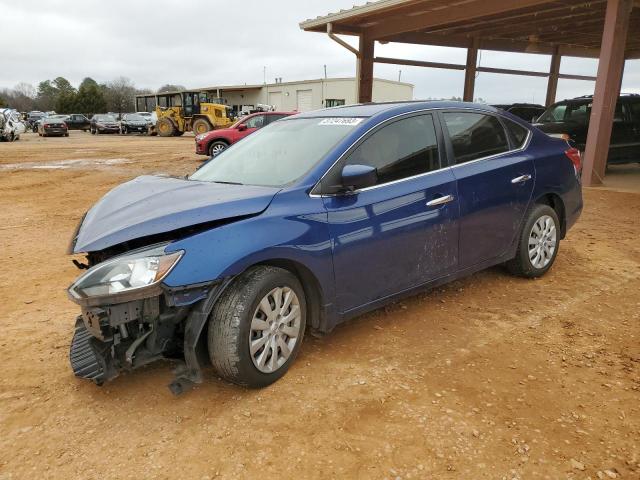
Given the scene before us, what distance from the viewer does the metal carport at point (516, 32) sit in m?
8.86

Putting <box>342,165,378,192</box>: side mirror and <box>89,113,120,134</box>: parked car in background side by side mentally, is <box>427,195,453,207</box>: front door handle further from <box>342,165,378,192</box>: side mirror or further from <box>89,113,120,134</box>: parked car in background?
<box>89,113,120,134</box>: parked car in background

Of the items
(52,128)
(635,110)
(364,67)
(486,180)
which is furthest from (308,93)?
(486,180)

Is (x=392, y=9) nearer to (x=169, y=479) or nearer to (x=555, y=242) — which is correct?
(x=555, y=242)

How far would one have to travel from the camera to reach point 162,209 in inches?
111

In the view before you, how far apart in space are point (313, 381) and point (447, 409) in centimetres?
77

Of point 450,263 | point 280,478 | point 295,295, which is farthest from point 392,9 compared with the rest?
point 280,478

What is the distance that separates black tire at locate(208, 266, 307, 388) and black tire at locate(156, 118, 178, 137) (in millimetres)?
30285

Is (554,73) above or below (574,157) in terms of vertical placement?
above

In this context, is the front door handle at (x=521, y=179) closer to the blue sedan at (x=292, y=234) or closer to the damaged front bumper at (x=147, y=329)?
the blue sedan at (x=292, y=234)

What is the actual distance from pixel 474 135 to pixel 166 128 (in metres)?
30.0

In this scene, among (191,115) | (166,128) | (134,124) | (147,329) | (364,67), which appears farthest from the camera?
(134,124)

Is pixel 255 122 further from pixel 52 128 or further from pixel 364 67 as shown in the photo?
pixel 52 128

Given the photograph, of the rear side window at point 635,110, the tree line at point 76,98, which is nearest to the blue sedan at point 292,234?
the rear side window at point 635,110

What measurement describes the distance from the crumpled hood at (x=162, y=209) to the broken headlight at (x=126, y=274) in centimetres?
14
